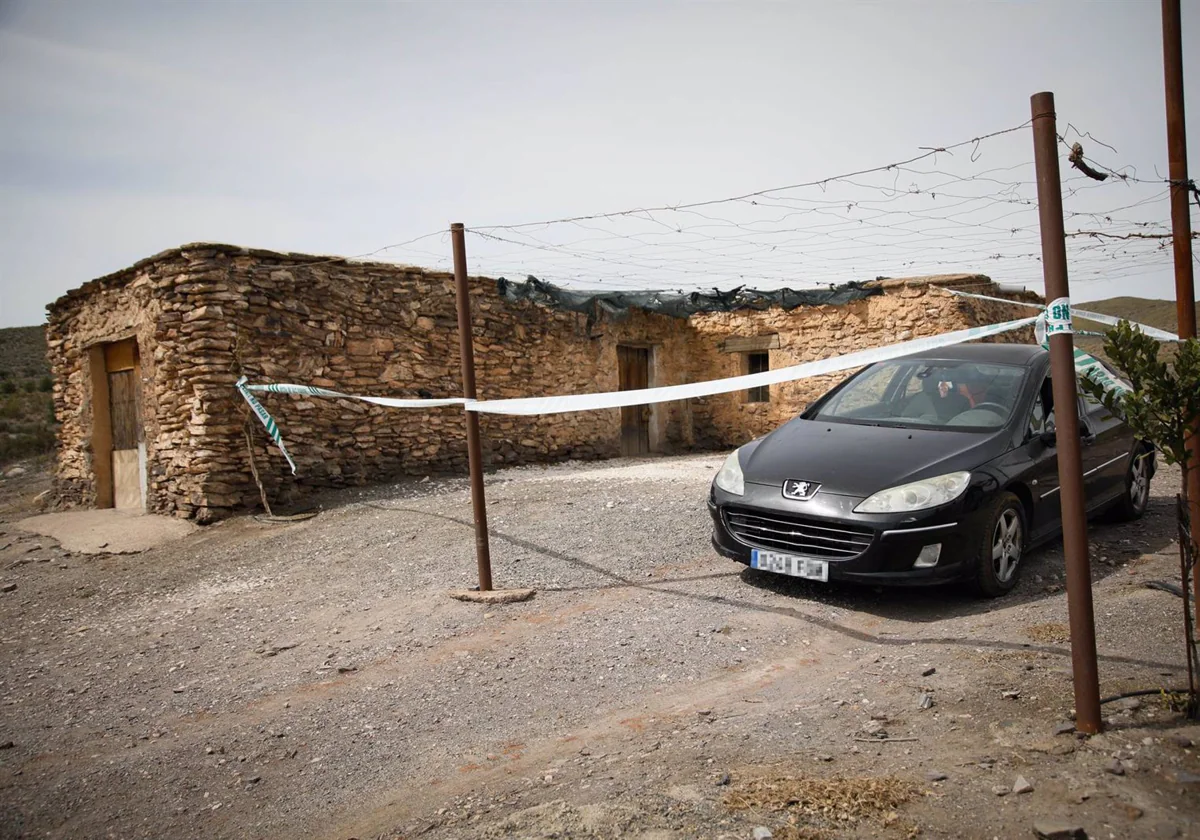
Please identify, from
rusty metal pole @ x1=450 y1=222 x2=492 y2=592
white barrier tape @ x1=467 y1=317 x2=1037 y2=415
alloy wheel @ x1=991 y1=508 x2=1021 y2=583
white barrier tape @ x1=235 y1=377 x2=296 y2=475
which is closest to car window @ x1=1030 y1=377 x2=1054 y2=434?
white barrier tape @ x1=467 y1=317 x2=1037 y2=415

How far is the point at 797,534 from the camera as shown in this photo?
15.0 ft

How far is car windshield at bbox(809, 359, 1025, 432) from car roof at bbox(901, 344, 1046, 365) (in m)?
0.06

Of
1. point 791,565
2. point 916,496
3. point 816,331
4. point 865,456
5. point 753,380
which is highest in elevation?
point 816,331

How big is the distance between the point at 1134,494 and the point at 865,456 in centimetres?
327

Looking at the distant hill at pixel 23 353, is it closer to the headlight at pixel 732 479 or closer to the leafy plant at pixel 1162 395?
the headlight at pixel 732 479

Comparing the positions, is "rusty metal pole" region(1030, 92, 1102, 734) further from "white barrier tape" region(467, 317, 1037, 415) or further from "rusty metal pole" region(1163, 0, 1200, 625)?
"white barrier tape" region(467, 317, 1037, 415)

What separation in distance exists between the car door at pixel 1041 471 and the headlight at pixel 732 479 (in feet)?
5.81

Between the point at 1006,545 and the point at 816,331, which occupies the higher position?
the point at 816,331

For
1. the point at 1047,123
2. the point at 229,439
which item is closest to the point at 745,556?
the point at 1047,123

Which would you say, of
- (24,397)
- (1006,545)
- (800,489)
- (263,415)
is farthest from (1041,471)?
(24,397)

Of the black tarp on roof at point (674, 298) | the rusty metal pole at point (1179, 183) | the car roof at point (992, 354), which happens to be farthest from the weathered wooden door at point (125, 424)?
the rusty metal pole at point (1179, 183)

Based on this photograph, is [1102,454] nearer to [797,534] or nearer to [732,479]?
[797,534]

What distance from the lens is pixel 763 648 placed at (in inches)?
160

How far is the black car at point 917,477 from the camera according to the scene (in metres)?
4.31
